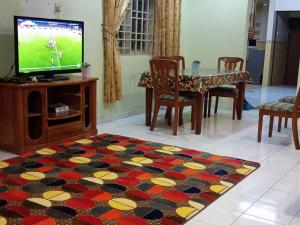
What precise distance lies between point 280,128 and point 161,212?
2.97 metres

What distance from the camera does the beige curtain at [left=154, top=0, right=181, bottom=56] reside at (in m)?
5.75

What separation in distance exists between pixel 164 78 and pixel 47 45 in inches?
53.2

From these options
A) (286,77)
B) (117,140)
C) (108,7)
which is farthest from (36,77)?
(286,77)

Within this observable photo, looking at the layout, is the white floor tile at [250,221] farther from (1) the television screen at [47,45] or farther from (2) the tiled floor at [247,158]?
(1) the television screen at [47,45]

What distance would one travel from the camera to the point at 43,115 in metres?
3.64

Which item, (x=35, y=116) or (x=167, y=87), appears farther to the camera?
(x=167, y=87)

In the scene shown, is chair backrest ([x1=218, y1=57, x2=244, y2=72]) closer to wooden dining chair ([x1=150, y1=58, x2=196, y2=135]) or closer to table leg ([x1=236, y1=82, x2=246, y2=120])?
table leg ([x1=236, y1=82, x2=246, y2=120])

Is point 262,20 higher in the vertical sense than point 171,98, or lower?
higher

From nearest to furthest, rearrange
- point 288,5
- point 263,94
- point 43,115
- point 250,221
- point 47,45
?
1. point 250,221
2. point 43,115
3. point 47,45
4. point 263,94
5. point 288,5

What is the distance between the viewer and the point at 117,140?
161 inches

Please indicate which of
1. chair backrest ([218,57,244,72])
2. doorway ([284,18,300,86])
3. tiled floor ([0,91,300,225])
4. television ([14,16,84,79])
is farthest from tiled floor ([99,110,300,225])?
doorway ([284,18,300,86])

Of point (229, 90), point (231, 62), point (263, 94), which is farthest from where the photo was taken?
point (263, 94)

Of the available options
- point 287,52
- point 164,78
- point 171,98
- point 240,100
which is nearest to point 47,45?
point 164,78

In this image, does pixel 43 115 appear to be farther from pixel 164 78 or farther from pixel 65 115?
pixel 164 78
